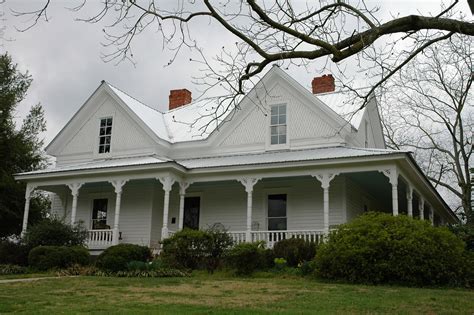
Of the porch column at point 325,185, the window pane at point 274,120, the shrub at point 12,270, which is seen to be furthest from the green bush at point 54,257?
the window pane at point 274,120

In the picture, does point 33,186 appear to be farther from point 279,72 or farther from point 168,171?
point 279,72

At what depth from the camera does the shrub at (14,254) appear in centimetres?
1909

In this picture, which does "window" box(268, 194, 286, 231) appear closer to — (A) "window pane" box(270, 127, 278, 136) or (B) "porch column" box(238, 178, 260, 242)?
(B) "porch column" box(238, 178, 260, 242)

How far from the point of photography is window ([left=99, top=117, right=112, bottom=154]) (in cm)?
2470

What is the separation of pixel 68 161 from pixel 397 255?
17.5 m

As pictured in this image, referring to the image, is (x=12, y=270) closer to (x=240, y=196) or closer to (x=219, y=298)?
(x=240, y=196)

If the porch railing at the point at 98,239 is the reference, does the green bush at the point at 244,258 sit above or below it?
below

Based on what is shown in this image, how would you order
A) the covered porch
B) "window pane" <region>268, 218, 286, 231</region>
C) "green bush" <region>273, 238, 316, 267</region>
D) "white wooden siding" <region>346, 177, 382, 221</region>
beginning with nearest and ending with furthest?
"green bush" <region>273, 238, 316, 267</region> < the covered porch < "white wooden siding" <region>346, 177, 382, 221</region> < "window pane" <region>268, 218, 286, 231</region>

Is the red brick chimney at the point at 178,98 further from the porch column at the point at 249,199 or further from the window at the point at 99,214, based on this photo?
the porch column at the point at 249,199

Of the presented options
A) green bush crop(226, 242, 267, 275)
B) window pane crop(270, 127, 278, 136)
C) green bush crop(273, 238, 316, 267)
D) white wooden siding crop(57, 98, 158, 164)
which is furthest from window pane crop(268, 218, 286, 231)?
white wooden siding crop(57, 98, 158, 164)

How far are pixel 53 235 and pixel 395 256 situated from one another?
12448mm

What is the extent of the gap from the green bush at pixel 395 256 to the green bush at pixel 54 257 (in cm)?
850

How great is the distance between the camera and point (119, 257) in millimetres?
16500

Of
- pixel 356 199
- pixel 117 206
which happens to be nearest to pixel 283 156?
pixel 356 199
